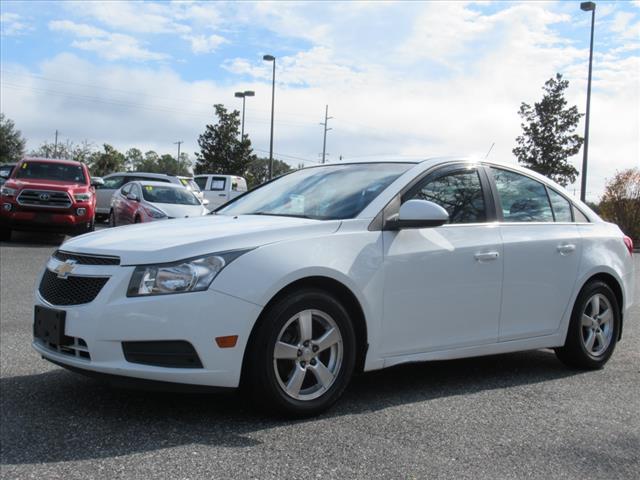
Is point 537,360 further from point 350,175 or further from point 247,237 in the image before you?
point 247,237

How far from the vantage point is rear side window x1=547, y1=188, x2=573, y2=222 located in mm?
5715

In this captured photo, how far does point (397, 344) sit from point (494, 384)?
1041 mm

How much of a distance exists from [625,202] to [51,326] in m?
26.3

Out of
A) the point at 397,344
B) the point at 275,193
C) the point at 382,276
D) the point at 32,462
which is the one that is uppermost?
the point at 275,193

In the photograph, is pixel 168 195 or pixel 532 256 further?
pixel 168 195

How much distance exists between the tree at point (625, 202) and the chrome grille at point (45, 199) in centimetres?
1959

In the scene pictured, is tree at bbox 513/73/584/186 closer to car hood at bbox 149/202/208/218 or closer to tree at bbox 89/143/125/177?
car hood at bbox 149/202/208/218

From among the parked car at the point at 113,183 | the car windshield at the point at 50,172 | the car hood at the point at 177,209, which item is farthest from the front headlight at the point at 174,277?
the parked car at the point at 113,183

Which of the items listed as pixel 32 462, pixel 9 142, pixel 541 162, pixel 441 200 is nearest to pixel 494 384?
pixel 441 200

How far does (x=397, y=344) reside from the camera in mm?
4535

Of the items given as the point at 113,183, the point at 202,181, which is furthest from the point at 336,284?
the point at 202,181

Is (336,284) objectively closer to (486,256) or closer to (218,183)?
(486,256)

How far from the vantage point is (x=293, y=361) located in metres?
4.10

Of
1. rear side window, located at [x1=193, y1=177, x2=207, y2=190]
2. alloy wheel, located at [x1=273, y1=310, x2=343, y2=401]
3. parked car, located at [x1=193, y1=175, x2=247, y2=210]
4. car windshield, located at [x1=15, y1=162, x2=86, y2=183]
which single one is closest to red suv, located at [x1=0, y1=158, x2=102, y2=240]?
car windshield, located at [x1=15, y1=162, x2=86, y2=183]
